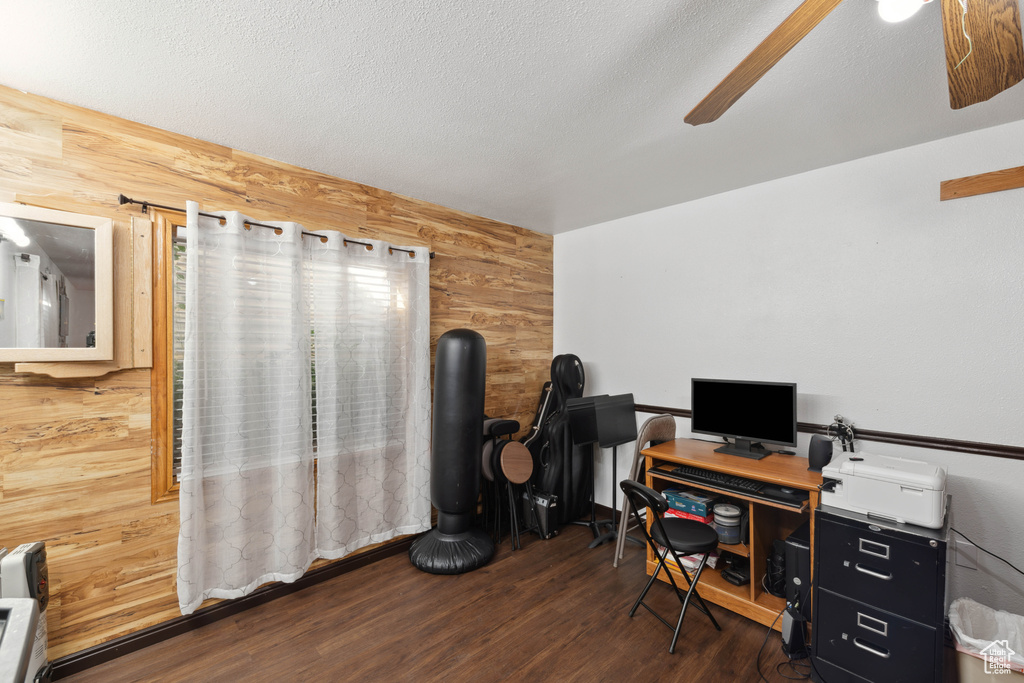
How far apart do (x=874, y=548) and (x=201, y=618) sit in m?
3.19

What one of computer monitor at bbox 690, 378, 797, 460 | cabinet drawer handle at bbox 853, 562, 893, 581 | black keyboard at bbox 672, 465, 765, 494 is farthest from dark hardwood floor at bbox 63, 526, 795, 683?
computer monitor at bbox 690, 378, 797, 460

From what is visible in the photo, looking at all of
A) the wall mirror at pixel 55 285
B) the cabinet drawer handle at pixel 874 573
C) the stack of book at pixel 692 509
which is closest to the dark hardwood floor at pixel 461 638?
the stack of book at pixel 692 509

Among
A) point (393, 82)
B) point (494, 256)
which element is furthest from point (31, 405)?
point (494, 256)

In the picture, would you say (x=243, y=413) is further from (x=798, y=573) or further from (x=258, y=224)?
(x=798, y=573)

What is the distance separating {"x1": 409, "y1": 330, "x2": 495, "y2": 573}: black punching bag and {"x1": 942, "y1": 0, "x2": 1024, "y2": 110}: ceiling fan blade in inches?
91.9

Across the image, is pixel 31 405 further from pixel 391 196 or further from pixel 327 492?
pixel 391 196

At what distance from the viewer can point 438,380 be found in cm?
286

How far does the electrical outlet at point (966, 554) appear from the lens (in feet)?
6.93

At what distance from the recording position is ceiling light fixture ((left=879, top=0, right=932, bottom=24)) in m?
0.96

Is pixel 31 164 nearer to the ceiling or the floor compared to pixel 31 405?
nearer to the ceiling

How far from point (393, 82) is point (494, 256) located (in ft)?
6.40

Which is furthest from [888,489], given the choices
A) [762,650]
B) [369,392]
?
[369,392]

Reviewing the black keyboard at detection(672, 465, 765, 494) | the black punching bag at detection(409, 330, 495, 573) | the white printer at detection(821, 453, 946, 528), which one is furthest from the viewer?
the black punching bag at detection(409, 330, 495, 573)

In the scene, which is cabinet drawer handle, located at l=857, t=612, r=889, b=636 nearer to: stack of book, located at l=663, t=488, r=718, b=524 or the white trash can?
the white trash can
